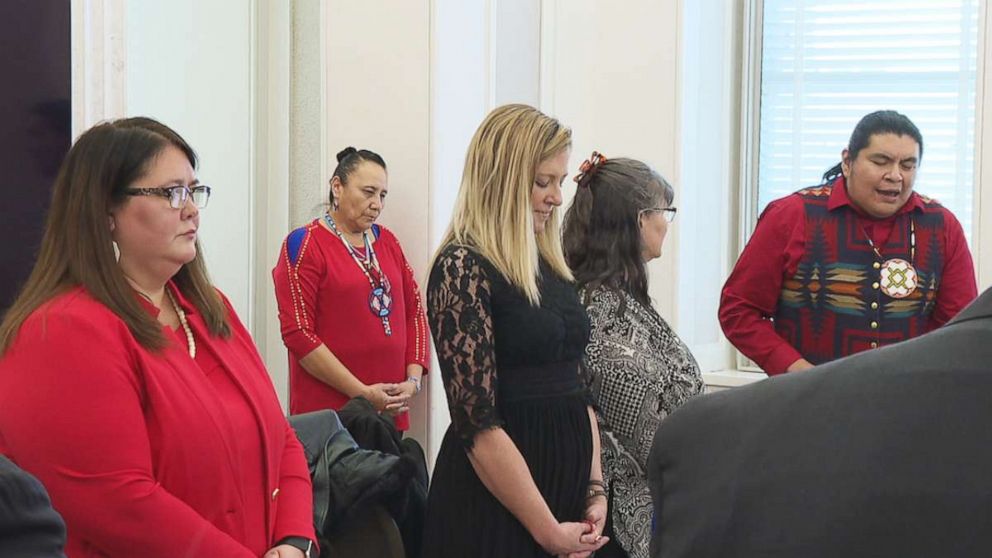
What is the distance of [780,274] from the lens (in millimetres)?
3568

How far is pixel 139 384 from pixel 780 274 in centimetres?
210

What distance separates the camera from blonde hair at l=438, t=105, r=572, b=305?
2441 mm

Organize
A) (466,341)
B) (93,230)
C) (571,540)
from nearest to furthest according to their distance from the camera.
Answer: (93,230)
(466,341)
(571,540)

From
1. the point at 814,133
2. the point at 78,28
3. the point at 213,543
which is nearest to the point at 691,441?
the point at 213,543

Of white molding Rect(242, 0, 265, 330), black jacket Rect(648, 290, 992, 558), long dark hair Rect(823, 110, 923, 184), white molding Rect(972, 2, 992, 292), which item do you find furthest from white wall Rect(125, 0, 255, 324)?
black jacket Rect(648, 290, 992, 558)

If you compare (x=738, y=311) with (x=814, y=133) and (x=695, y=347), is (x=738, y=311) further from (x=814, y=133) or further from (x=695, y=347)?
(x=814, y=133)

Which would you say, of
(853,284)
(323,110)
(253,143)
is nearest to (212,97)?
(253,143)

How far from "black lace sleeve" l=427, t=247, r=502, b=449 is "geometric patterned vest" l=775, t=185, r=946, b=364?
1.42 metres

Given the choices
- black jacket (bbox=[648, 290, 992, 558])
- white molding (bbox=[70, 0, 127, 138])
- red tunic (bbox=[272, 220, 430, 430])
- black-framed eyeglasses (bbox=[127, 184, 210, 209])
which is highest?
white molding (bbox=[70, 0, 127, 138])

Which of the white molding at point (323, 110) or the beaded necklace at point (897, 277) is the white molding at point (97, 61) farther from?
the beaded necklace at point (897, 277)

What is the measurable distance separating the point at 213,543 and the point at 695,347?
3322 millimetres

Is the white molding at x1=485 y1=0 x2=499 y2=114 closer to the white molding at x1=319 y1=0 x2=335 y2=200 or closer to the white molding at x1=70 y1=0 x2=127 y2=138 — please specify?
the white molding at x1=319 y1=0 x2=335 y2=200

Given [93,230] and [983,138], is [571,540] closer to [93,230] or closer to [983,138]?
[93,230]

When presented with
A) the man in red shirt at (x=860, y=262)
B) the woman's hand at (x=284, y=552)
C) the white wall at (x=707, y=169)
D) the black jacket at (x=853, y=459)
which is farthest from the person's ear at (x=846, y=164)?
the black jacket at (x=853, y=459)
